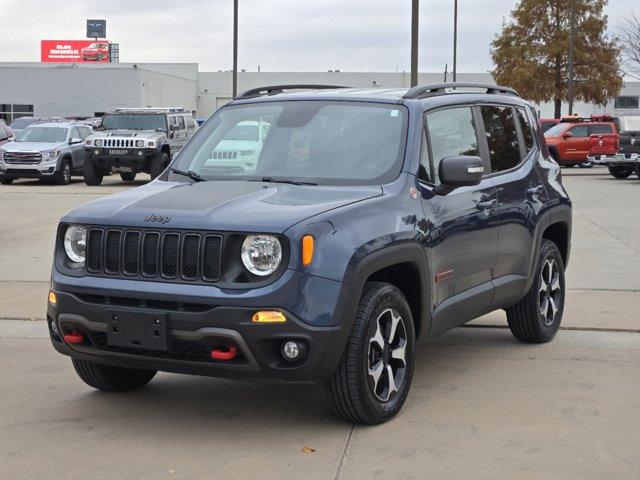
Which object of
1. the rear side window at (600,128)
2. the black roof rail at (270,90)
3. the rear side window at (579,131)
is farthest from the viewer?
the rear side window at (579,131)

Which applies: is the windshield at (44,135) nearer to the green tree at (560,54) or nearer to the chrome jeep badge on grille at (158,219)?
the chrome jeep badge on grille at (158,219)

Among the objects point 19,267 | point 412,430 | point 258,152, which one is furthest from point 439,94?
point 19,267

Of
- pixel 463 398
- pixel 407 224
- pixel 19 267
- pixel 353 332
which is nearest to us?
pixel 353 332

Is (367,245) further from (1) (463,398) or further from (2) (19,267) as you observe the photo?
(2) (19,267)

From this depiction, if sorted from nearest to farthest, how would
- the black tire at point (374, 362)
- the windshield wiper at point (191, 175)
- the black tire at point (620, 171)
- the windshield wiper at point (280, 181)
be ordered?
the black tire at point (374, 362) → the windshield wiper at point (280, 181) → the windshield wiper at point (191, 175) → the black tire at point (620, 171)

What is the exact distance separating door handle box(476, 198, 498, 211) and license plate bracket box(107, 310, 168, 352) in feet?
7.55

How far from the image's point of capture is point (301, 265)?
5.10m

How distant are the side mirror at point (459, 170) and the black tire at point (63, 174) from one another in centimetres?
2259

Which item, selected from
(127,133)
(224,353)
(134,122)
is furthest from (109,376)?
(134,122)

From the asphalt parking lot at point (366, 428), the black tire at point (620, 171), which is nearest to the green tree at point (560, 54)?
the black tire at point (620, 171)

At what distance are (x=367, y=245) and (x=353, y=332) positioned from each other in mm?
434

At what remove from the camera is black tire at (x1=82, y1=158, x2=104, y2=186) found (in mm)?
26438

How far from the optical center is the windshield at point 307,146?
20.0 ft

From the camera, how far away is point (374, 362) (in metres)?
5.58
